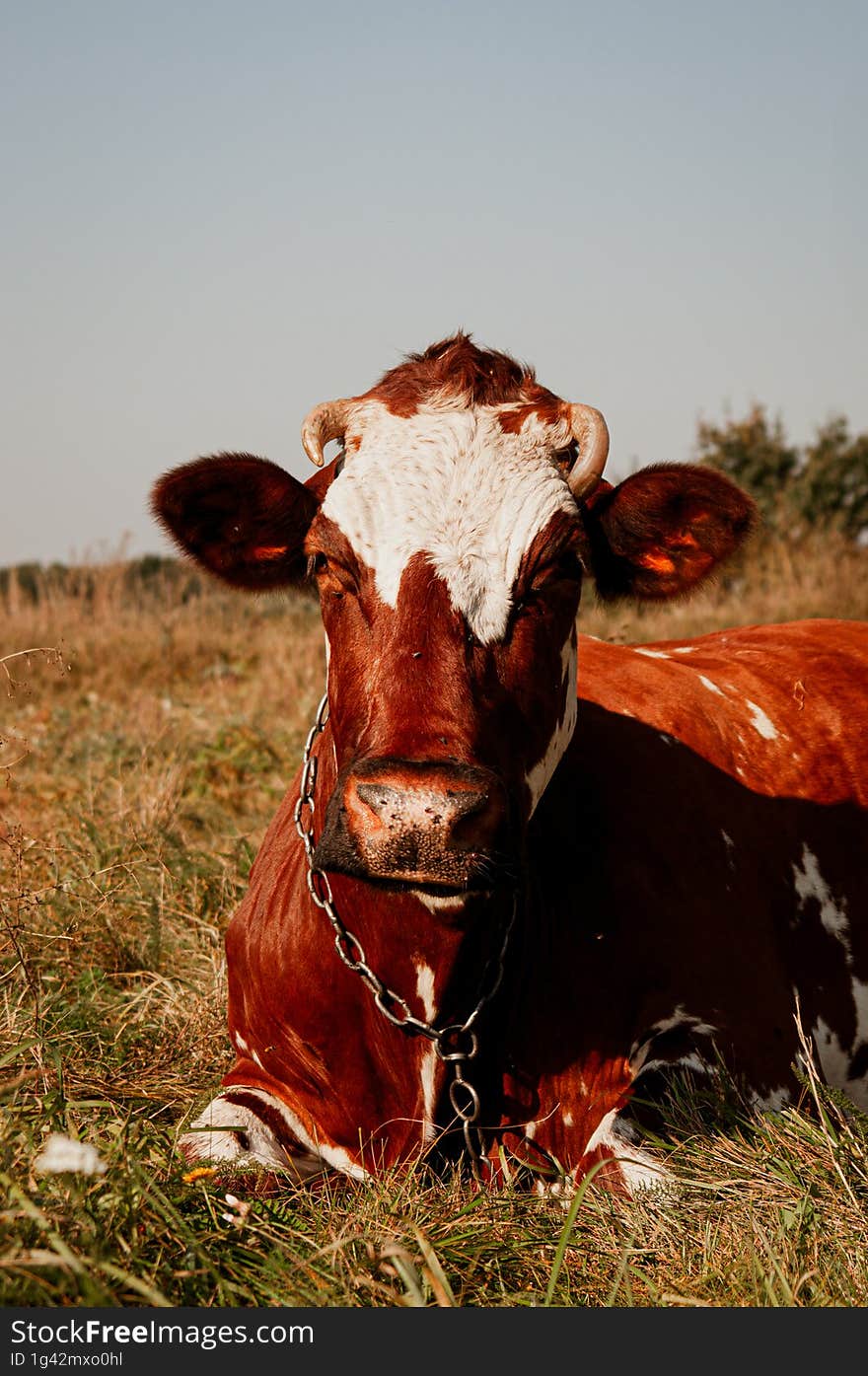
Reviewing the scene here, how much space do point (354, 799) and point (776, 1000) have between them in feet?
5.83

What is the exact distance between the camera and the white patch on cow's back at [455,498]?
2.99m

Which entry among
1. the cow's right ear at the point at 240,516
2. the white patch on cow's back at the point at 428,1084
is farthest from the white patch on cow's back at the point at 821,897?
the cow's right ear at the point at 240,516

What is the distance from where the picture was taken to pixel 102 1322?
2.16 metres

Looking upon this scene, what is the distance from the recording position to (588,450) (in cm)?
338

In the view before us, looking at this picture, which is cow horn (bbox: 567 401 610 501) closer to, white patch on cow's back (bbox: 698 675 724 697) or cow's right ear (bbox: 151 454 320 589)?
cow's right ear (bbox: 151 454 320 589)

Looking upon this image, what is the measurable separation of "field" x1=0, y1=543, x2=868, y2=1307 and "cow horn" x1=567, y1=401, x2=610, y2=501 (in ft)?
2.55

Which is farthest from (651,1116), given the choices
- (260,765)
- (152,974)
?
(260,765)

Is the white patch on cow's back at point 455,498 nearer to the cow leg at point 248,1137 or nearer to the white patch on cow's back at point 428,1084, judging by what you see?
the white patch on cow's back at point 428,1084

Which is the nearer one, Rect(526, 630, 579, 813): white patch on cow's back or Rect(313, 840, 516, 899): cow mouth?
Rect(313, 840, 516, 899): cow mouth

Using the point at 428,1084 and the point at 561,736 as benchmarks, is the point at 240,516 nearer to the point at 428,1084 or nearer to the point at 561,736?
the point at 561,736

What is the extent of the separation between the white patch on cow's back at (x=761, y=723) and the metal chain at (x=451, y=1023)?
1680mm

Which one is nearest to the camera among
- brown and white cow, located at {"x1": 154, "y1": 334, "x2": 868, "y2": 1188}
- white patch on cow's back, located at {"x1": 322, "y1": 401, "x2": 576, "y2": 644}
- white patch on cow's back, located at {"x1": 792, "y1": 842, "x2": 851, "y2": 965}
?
brown and white cow, located at {"x1": 154, "y1": 334, "x2": 868, "y2": 1188}

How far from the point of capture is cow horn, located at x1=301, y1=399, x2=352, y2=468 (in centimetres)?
343

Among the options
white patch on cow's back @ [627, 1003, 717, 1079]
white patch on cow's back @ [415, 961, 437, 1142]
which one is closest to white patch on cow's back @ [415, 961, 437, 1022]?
white patch on cow's back @ [415, 961, 437, 1142]
